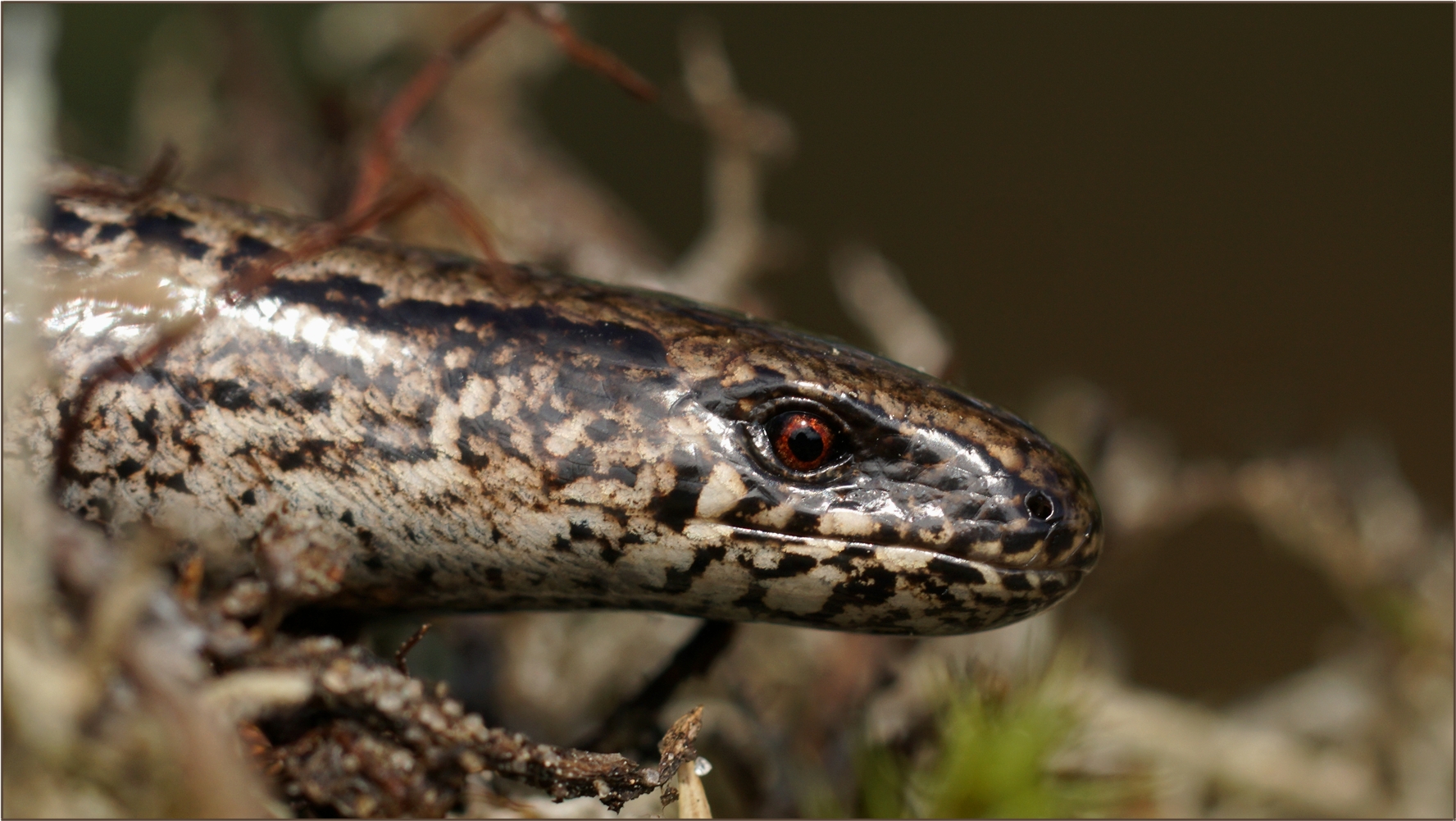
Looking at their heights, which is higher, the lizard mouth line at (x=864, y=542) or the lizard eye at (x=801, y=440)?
the lizard eye at (x=801, y=440)

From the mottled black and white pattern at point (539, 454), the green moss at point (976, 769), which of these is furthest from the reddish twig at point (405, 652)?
the green moss at point (976, 769)

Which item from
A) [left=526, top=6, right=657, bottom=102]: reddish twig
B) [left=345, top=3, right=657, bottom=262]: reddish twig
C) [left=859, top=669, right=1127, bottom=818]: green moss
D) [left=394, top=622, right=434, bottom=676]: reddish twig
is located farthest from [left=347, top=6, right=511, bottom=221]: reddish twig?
[left=859, top=669, right=1127, bottom=818]: green moss

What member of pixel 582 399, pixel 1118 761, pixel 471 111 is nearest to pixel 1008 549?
pixel 582 399

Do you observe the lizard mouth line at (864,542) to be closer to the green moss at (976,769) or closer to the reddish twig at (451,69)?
the green moss at (976,769)

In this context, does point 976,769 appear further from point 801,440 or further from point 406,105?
point 406,105

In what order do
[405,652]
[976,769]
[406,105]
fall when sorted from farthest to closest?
[406,105] < [976,769] < [405,652]

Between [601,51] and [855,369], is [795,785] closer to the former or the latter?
[855,369]

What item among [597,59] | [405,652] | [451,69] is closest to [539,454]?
[405,652]
